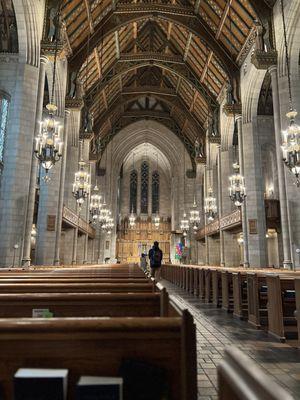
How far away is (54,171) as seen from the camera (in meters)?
13.1

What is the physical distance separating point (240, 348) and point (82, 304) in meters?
2.47

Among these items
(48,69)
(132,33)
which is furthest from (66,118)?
(132,33)

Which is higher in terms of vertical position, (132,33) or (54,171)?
(132,33)

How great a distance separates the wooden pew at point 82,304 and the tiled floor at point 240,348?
28 cm

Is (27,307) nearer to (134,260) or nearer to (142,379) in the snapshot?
(142,379)

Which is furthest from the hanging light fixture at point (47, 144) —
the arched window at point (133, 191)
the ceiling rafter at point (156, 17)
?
the arched window at point (133, 191)

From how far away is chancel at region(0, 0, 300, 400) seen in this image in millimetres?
1303

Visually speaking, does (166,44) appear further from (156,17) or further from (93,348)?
(93,348)

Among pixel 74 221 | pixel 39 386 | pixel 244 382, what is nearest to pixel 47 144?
pixel 39 386

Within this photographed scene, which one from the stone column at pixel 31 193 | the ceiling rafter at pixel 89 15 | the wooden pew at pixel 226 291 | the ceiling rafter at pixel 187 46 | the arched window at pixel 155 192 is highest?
the ceiling rafter at pixel 187 46

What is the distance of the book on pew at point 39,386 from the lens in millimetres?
1061

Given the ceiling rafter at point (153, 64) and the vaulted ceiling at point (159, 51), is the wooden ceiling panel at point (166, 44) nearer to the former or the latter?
the vaulted ceiling at point (159, 51)

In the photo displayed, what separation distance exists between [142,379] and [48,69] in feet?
43.6

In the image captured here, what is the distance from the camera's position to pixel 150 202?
31.0 metres
